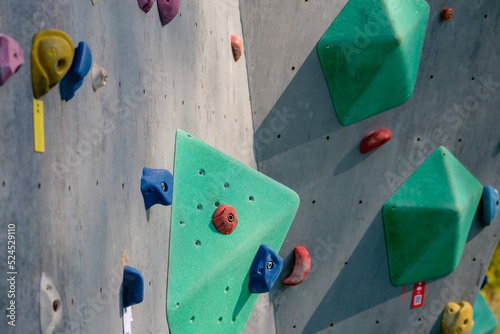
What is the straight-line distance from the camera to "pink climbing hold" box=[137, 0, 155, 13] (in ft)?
9.22

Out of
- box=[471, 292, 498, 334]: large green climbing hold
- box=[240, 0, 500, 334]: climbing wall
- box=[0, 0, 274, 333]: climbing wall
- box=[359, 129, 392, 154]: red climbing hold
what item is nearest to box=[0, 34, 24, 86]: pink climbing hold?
box=[0, 0, 274, 333]: climbing wall

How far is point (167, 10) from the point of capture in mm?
3035

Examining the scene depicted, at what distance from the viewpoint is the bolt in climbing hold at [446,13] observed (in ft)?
13.8

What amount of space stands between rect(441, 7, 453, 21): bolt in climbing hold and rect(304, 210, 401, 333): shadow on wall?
1385 mm

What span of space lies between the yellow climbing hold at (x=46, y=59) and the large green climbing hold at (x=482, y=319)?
4.14 m

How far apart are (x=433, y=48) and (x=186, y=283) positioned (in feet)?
7.72

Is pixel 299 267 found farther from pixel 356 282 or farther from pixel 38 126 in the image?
pixel 38 126

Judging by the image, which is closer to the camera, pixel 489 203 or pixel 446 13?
pixel 446 13

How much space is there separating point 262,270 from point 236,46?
4.48ft

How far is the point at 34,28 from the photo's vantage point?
214 cm

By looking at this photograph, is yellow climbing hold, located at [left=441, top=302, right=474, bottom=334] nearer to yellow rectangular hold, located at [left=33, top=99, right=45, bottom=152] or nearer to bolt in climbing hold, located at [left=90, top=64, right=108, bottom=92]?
bolt in climbing hold, located at [left=90, top=64, right=108, bottom=92]

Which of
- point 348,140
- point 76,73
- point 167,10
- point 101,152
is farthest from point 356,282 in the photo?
point 76,73

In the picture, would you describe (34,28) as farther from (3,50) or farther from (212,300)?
(212,300)

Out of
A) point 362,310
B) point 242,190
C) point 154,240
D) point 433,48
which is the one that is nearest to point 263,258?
point 242,190
